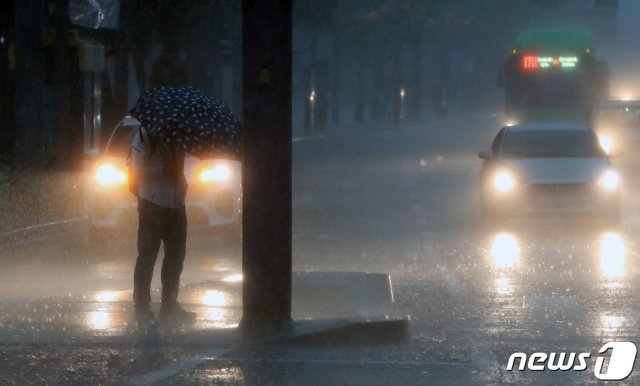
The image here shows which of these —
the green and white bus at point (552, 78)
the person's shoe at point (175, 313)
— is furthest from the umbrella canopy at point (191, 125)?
the green and white bus at point (552, 78)

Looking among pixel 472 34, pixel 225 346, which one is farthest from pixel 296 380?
pixel 472 34

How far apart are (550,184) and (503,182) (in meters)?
0.68

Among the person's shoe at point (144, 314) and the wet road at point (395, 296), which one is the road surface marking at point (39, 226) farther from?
the person's shoe at point (144, 314)

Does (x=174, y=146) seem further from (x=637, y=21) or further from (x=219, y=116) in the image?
(x=637, y=21)

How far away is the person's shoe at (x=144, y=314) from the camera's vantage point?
39.3 ft

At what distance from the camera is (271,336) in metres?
10.9

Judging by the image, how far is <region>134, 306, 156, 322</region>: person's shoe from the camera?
39.3 feet

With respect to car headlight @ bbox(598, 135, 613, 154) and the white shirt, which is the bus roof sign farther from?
the white shirt

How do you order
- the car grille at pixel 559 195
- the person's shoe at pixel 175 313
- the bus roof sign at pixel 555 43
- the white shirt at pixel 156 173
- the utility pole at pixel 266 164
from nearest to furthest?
the utility pole at pixel 266 164
the person's shoe at pixel 175 313
the white shirt at pixel 156 173
the car grille at pixel 559 195
the bus roof sign at pixel 555 43

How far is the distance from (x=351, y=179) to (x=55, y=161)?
256 inches

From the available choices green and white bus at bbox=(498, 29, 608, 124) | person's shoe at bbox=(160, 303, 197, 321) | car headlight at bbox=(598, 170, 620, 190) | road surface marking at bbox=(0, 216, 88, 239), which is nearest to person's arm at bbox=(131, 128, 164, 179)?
person's shoe at bbox=(160, 303, 197, 321)

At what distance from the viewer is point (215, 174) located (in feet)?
61.5

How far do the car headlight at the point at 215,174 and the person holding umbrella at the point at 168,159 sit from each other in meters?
6.21

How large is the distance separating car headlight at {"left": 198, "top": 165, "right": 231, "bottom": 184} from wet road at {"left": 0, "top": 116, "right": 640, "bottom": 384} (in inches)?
32.5
